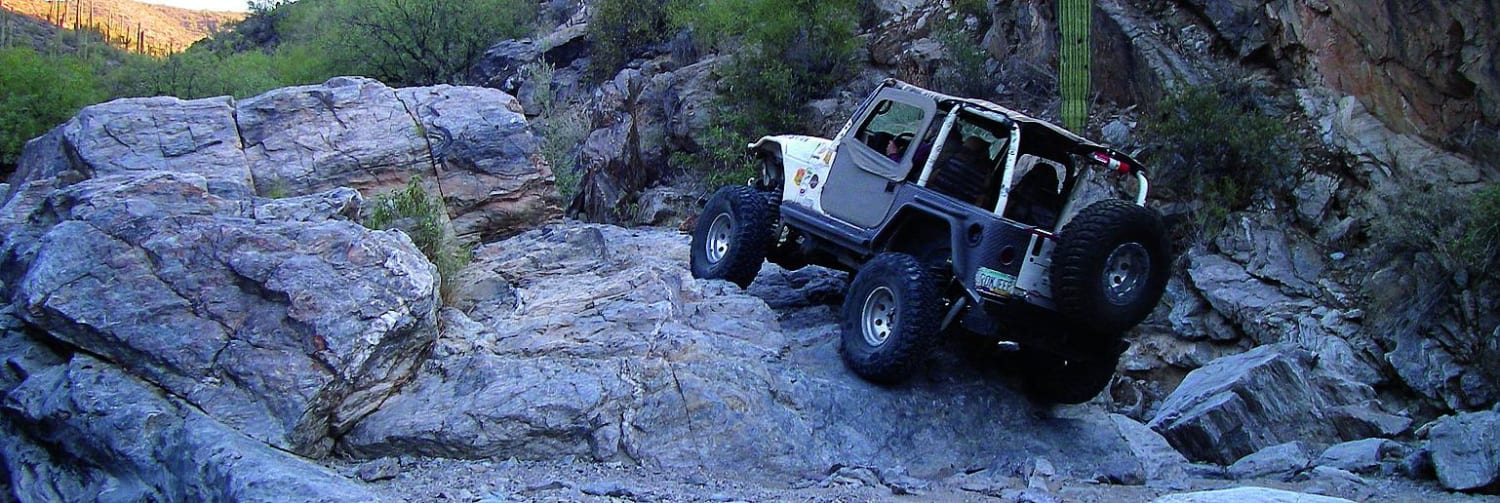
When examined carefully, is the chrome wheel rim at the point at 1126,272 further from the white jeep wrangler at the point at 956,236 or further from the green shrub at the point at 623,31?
the green shrub at the point at 623,31

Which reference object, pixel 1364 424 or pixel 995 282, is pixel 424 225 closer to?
pixel 995 282

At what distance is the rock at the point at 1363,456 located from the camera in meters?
9.01

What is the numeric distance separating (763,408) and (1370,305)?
829 cm

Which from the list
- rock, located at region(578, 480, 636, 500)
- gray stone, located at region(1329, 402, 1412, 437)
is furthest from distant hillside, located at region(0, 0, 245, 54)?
gray stone, located at region(1329, 402, 1412, 437)

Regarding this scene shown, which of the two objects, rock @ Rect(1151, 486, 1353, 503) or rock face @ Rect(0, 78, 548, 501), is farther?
rock face @ Rect(0, 78, 548, 501)

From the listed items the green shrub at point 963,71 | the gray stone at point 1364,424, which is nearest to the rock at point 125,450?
the gray stone at point 1364,424

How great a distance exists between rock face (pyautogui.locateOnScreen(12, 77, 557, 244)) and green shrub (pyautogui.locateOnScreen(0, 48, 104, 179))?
535 inches

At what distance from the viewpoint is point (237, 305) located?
27.0 feet

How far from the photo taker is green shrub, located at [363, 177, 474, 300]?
10.6 metres

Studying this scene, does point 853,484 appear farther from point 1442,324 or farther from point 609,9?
point 609,9

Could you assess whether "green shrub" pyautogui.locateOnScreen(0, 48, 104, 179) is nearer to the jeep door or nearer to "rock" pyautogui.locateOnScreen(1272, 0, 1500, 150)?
the jeep door

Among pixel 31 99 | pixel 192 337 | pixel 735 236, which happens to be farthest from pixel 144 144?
pixel 31 99

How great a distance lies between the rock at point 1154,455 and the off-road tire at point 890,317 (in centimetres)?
184

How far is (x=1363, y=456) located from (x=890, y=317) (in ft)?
12.1
